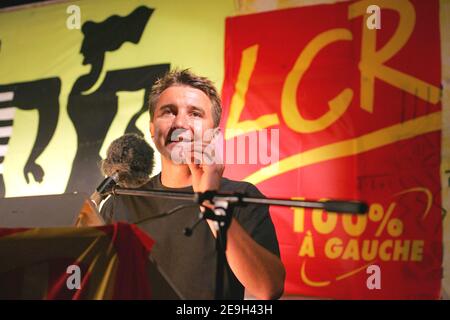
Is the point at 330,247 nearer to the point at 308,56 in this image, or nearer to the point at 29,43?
the point at 308,56

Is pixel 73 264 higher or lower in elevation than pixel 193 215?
lower

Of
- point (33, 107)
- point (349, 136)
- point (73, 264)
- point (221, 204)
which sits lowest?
point (73, 264)

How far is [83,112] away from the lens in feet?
8.65

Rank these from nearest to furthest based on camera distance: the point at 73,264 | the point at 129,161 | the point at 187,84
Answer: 1. the point at 73,264
2. the point at 187,84
3. the point at 129,161

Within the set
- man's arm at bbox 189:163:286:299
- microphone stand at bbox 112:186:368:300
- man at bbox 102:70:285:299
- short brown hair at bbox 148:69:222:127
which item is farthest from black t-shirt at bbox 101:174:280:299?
microphone stand at bbox 112:186:368:300

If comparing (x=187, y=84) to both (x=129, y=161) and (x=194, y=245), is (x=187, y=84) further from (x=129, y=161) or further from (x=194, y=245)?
(x=194, y=245)

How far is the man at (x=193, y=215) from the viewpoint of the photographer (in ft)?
5.09

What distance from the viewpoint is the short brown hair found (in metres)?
2.25

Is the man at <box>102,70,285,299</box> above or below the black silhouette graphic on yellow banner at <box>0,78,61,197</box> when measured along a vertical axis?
below

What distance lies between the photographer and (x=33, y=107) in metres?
2.78

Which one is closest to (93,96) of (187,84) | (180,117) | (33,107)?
(33,107)

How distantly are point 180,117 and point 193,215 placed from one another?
1.75ft

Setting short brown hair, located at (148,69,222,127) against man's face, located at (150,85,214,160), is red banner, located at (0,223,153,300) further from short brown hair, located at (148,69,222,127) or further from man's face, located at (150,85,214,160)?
short brown hair, located at (148,69,222,127)
